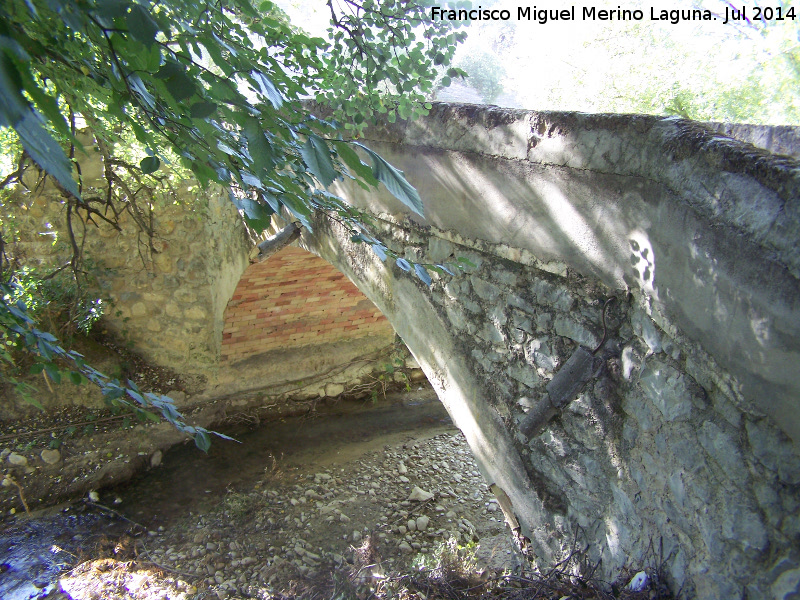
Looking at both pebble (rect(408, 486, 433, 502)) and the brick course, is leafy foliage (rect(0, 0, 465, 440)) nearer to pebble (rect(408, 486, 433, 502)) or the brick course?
the brick course

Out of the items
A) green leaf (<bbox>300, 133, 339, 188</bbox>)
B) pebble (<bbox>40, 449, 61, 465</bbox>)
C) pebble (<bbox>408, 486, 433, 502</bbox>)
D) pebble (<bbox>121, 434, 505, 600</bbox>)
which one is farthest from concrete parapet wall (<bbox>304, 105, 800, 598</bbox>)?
pebble (<bbox>40, 449, 61, 465</bbox>)

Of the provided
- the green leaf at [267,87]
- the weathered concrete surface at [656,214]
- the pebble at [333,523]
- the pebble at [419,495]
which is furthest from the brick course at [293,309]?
the green leaf at [267,87]

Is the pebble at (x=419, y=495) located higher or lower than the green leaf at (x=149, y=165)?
lower

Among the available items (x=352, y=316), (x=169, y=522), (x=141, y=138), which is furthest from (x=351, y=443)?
(x=141, y=138)

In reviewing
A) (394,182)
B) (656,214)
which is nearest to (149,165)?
(394,182)

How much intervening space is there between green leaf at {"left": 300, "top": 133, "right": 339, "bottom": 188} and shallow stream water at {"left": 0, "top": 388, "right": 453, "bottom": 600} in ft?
15.0

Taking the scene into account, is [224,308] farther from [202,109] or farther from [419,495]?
[202,109]

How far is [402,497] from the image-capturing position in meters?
4.96

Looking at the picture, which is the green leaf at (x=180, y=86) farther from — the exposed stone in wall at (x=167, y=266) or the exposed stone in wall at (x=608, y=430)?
the exposed stone in wall at (x=167, y=266)

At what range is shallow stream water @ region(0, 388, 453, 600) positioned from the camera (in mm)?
4266

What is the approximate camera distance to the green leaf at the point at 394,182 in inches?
34.2

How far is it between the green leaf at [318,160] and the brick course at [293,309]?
4.26 metres

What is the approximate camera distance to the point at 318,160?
0.80m

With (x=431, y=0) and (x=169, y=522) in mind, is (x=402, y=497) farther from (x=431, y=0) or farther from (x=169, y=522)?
(x=431, y=0)
